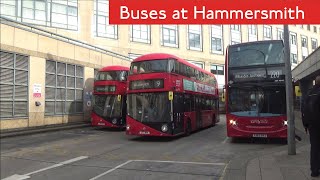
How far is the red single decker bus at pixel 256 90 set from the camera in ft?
50.0

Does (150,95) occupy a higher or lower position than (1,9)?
lower

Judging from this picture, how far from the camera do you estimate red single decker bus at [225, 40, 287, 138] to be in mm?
15242

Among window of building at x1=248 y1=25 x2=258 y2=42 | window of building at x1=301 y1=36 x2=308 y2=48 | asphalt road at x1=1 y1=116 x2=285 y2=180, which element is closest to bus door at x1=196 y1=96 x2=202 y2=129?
asphalt road at x1=1 y1=116 x2=285 y2=180

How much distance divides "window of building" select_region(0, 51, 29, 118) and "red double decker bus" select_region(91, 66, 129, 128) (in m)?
4.31

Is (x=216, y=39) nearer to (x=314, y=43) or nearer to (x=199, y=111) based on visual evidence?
(x=314, y=43)

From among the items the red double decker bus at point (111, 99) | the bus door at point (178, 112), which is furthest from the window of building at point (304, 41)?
the bus door at point (178, 112)

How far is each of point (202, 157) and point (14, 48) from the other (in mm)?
13964

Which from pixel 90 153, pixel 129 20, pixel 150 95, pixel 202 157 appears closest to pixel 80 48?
pixel 150 95

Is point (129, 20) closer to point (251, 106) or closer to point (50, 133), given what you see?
point (251, 106)

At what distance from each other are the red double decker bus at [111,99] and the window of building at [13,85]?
169 inches

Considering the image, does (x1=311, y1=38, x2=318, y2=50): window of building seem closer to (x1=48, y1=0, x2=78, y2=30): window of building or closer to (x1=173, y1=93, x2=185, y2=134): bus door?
(x1=48, y1=0, x2=78, y2=30): window of building

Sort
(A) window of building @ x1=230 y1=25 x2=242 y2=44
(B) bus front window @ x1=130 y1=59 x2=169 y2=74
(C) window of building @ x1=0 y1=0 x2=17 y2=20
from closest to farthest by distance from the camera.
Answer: (B) bus front window @ x1=130 y1=59 x2=169 y2=74, (C) window of building @ x1=0 y1=0 x2=17 y2=20, (A) window of building @ x1=230 y1=25 x2=242 y2=44

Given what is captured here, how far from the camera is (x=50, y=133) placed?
22047 millimetres

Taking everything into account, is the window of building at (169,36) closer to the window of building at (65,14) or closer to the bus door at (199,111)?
the window of building at (65,14)
